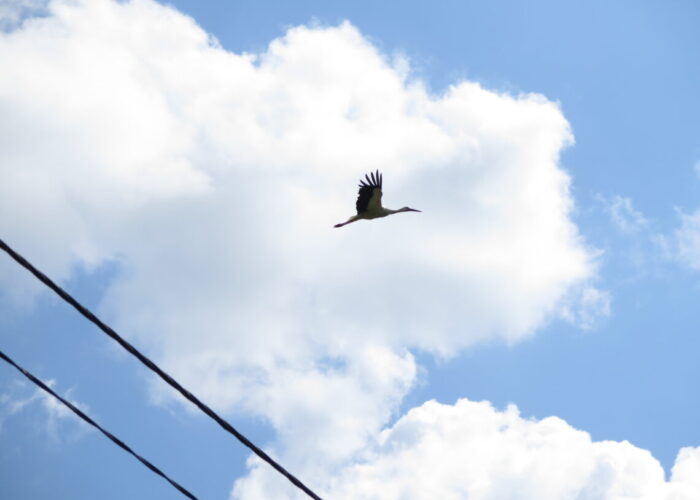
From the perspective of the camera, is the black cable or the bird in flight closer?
the black cable

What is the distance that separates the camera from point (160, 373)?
14.1 feet

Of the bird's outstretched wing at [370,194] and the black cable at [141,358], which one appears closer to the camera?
the black cable at [141,358]

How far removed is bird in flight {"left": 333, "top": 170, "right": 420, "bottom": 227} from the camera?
17219 mm

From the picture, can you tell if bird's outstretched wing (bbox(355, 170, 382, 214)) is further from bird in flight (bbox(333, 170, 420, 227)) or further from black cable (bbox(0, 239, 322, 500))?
black cable (bbox(0, 239, 322, 500))

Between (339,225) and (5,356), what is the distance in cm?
1383

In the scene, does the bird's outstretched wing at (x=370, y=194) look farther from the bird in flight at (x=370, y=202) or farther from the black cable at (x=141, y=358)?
the black cable at (x=141, y=358)

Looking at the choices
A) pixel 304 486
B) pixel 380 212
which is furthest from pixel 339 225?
pixel 304 486

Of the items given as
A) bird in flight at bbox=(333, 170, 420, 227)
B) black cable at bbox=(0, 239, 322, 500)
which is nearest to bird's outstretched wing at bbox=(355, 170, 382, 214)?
bird in flight at bbox=(333, 170, 420, 227)

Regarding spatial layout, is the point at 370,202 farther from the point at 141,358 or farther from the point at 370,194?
the point at 141,358

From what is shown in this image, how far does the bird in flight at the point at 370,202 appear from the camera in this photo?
17.2 meters

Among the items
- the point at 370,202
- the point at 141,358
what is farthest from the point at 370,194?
the point at 141,358

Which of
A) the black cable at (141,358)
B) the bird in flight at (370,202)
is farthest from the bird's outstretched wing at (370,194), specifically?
the black cable at (141,358)

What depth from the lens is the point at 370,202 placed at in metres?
17.4

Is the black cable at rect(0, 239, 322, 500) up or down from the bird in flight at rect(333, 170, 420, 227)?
down
